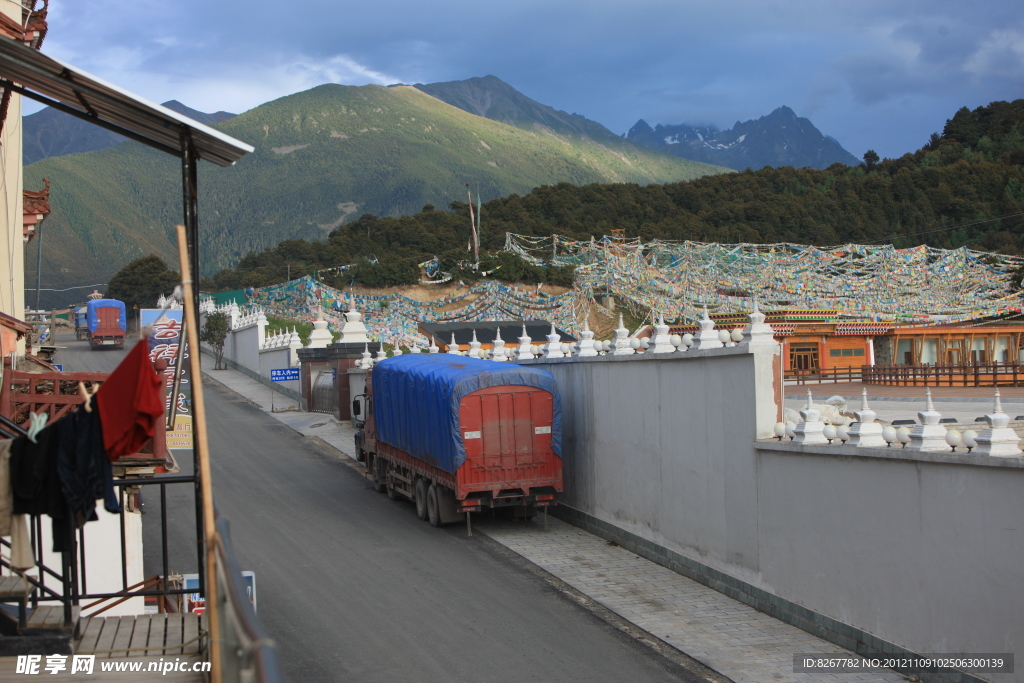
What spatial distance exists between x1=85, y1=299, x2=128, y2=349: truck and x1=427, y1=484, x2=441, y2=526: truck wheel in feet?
124

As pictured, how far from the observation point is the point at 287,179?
517 ft

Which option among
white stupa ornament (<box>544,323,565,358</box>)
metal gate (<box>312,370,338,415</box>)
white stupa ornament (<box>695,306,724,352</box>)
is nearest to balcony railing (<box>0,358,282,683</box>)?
white stupa ornament (<box>695,306,724,352</box>)

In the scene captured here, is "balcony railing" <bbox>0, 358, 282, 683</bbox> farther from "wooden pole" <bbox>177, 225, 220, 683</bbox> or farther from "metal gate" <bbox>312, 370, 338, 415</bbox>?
"metal gate" <bbox>312, 370, 338, 415</bbox>

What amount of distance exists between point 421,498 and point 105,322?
1488 inches

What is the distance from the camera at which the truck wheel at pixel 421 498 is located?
17578 millimetres

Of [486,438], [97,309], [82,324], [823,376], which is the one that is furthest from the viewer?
[82,324]

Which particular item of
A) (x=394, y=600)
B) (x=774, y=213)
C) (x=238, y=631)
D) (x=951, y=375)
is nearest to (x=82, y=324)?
(x=951, y=375)

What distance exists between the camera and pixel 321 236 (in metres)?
140

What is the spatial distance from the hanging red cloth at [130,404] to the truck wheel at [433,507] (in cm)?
1228

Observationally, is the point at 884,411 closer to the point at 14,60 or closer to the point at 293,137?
the point at 14,60

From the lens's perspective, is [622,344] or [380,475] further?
[380,475]

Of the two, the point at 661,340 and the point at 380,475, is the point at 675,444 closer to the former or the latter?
the point at 661,340

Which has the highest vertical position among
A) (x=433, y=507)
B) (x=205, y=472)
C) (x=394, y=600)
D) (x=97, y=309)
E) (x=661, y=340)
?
(x=97, y=309)

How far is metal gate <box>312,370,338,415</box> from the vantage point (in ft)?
106
